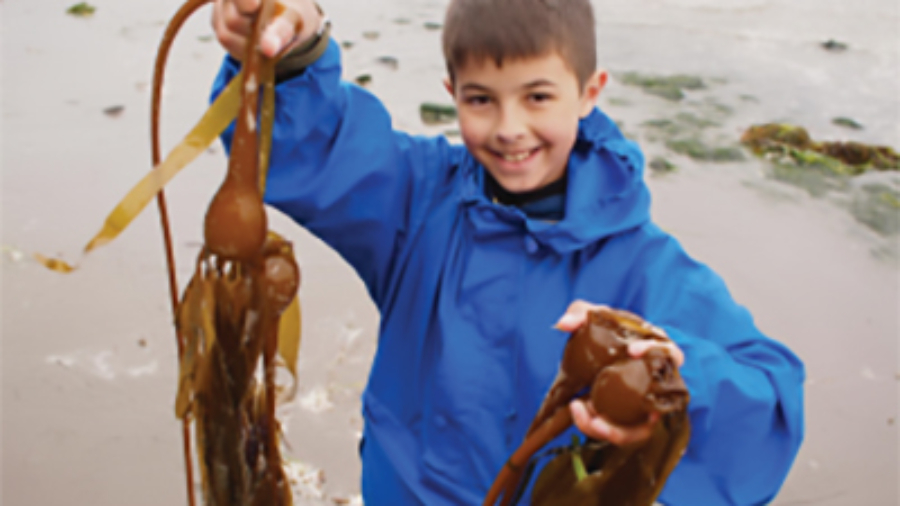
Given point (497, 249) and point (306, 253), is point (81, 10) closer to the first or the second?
point (306, 253)

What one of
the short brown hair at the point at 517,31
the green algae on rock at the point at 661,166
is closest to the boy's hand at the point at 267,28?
the short brown hair at the point at 517,31

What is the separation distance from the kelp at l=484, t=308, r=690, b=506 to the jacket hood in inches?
17.1

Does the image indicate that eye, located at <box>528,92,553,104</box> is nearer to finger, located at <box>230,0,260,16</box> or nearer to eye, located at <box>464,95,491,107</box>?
eye, located at <box>464,95,491,107</box>

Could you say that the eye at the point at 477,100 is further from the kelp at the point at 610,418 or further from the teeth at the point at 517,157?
the kelp at the point at 610,418

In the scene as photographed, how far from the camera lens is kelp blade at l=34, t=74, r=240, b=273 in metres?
1.12

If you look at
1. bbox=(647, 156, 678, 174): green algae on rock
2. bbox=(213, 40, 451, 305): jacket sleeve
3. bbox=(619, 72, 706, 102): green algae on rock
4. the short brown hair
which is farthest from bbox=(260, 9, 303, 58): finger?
bbox=(619, 72, 706, 102): green algae on rock

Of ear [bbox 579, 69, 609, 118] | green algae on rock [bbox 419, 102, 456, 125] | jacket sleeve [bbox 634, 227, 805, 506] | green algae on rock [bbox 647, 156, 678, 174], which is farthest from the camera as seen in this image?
green algae on rock [bbox 419, 102, 456, 125]

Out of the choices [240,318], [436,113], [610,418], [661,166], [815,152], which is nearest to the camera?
[610,418]

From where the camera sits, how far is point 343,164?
1538mm

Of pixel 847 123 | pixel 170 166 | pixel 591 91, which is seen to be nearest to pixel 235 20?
pixel 170 166

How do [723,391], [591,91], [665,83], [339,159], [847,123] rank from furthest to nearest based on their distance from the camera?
[665,83] < [847,123] < [591,91] < [339,159] < [723,391]

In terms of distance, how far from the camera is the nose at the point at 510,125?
1584mm

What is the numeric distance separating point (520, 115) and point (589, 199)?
227 millimetres

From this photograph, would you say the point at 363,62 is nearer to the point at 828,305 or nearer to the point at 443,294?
the point at 828,305
